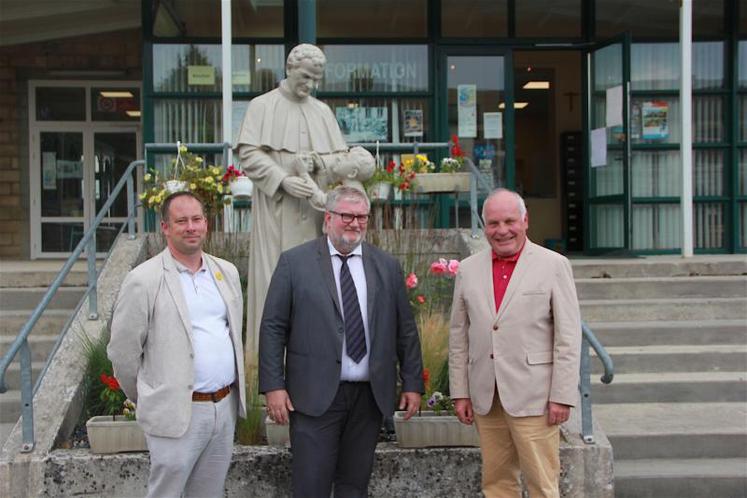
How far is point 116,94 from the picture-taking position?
1264 cm

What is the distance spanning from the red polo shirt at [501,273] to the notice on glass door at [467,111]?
7.52 m

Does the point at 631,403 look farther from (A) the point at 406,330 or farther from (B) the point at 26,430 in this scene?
(B) the point at 26,430

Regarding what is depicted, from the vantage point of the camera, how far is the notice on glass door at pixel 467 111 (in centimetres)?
1112

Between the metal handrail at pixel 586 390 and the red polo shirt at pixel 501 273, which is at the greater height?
the red polo shirt at pixel 501 273

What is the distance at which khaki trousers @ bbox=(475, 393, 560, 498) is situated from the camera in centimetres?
364

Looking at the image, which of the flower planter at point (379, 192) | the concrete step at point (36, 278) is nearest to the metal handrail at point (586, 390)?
the flower planter at point (379, 192)

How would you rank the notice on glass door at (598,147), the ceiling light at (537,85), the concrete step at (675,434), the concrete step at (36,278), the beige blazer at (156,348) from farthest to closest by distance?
the ceiling light at (537,85) → the notice on glass door at (598,147) → the concrete step at (36,278) → the concrete step at (675,434) → the beige blazer at (156,348)

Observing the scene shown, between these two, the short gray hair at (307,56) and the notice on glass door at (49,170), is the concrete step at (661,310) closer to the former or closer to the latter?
the short gray hair at (307,56)

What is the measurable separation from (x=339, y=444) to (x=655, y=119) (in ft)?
27.2

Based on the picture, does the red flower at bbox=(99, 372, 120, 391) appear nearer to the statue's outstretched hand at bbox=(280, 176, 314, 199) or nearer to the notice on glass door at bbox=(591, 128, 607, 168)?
the statue's outstretched hand at bbox=(280, 176, 314, 199)

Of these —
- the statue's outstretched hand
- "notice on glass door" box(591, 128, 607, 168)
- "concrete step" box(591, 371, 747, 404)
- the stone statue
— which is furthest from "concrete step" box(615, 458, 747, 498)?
"notice on glass door" box(591, 128, 607, 168)

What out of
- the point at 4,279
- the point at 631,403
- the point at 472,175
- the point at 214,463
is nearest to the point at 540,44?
the point at 472,175

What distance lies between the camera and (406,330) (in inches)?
152

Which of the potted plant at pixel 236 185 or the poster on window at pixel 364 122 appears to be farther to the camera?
the poster on window at pixel 364 122
